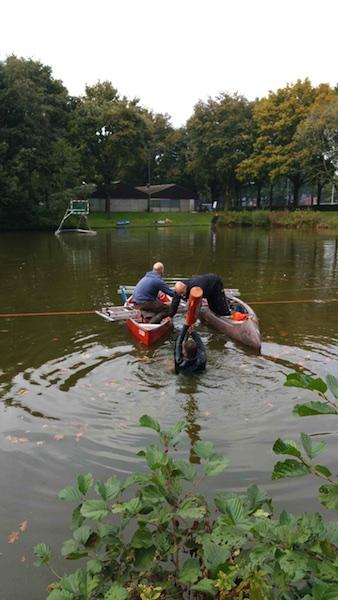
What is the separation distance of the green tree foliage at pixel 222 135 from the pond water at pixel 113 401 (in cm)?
5327

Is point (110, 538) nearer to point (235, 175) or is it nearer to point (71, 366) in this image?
point (71, 366)

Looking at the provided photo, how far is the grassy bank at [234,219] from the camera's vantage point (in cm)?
5001

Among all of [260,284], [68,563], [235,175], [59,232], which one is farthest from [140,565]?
[235,175]

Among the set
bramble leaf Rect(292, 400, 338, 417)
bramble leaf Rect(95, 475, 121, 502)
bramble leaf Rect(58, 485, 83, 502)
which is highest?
bramble leaf Rect(292, 400, 338, 417)

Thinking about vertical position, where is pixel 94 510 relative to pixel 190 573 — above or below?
above

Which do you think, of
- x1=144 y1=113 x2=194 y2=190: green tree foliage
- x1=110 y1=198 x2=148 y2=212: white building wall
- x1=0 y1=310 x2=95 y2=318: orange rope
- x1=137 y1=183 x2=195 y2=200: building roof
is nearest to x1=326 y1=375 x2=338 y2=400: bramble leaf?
x1=0 y1=310 x2=95 y2=318: orange rope

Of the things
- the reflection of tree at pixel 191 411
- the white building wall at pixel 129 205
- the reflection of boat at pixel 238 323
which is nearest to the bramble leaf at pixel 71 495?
the reflection of tree at pixel 191 411

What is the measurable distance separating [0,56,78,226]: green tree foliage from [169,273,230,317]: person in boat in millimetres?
40426

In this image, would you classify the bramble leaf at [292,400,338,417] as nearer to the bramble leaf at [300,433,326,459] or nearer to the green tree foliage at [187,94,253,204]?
the bramble leaf at [300,433,326,459]

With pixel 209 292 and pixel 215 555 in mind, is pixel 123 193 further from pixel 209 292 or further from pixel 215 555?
pixel 215 555

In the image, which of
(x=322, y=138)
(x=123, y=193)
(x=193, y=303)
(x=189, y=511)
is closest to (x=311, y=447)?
(x=189, y=511)

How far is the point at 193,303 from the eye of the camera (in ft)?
25.6

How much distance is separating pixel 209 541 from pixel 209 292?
8.06 meters

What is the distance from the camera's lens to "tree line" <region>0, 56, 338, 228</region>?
47.5 m
